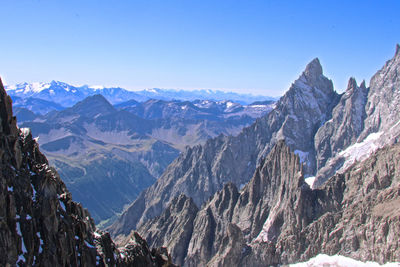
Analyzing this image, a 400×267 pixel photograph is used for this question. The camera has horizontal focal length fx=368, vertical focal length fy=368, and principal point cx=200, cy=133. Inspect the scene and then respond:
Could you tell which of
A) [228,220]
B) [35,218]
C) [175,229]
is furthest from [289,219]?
[35,218]

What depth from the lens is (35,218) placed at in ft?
115

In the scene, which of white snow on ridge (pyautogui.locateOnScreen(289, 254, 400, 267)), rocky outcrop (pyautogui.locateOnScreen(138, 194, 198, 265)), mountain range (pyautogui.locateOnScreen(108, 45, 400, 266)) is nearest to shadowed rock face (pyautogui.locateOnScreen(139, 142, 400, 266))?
mountain range (pyautogui.locateOnScreen(108, 45, 400, 266))

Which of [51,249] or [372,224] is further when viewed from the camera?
[372,224]

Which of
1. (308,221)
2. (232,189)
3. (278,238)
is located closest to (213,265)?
(278,238)

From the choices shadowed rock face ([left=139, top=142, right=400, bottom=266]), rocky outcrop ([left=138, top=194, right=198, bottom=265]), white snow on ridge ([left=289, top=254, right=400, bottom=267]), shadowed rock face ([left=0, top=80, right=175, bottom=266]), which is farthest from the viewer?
rocky outcrop ([left=138, top=194, right=198, bottom=265])

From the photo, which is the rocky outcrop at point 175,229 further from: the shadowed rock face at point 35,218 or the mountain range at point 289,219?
the shadowed rock face at point 35,218

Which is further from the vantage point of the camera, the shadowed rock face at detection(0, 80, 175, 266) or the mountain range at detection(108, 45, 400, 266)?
the mountain range at detection(108, 45, 400, 266)

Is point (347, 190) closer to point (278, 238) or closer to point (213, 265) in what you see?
point (278, 238)

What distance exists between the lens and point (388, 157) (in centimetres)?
11738

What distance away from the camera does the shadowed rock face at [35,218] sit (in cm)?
3294

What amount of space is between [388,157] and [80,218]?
10609 cm

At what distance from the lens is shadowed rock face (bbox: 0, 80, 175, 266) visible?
3294 centimetres

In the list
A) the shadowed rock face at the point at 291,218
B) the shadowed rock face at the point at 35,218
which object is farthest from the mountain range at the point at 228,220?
the shadowed rock face at the point at 291,218

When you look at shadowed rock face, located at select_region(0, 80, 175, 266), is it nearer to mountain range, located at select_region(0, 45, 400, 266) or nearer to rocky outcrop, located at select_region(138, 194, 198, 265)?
mountain range, located at select_region(0, 45, 400, 266)
